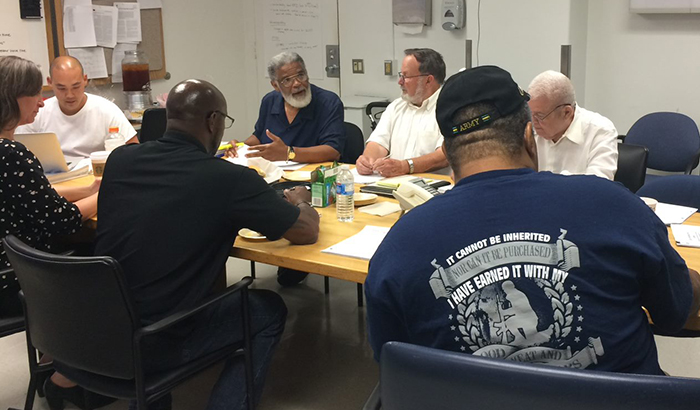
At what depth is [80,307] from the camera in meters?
1.94

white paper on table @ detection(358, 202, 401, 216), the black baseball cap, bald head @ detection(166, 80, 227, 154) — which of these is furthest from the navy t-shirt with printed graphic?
white paper on table @ detection(358, 202, 401, 216)

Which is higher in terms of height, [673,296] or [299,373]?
[673,296]

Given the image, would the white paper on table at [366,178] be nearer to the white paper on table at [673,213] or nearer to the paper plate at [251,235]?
the paper plate at [251,235]

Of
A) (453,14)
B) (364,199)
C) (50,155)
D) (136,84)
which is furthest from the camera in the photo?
(136,84)

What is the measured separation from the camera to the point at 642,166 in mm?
3164

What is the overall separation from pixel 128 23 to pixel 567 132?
3733 millimetres

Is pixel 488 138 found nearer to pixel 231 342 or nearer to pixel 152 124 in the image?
pixel 231 342

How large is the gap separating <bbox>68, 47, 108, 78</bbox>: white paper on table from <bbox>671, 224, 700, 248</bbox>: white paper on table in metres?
4.23

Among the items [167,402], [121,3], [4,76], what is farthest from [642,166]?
[121,3]

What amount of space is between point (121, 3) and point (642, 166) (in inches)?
158

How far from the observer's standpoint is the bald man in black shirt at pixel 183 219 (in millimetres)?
2154

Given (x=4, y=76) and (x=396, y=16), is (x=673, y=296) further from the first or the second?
(x=396, y=16)

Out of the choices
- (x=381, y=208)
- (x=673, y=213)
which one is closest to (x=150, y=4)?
(x=381, y=208)

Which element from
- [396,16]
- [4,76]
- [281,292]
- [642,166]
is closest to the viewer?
[4,76]
